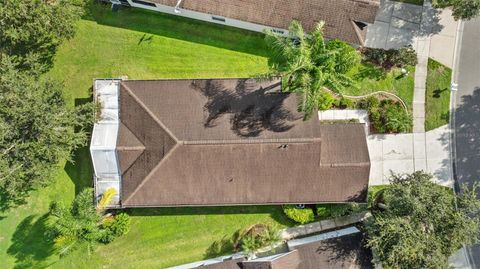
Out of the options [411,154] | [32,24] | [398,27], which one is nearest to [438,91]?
[411,154]

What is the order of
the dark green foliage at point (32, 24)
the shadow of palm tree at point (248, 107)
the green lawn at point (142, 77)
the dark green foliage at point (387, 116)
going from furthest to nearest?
the green lawn at point (142, 77)
the dark green foliage at point (387, 116)
the shadow of palm tree at point (248, 107)
the dark green foliage at point (32, 24)

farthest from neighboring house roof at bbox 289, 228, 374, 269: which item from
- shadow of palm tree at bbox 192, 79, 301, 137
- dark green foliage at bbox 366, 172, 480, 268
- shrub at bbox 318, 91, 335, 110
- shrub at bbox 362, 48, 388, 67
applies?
shrub at bbox 362, 48, 388, 67

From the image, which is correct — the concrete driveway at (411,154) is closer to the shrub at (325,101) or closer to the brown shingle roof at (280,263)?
the shrub at (325,101)

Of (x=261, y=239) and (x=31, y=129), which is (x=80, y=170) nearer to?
(x=31, y=129)

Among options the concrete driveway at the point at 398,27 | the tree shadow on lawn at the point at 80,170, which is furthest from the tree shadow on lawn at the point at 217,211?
the concrete driveway at the point at 398,27

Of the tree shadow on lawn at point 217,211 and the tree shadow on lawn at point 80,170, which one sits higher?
the tree shadow on lawn at point 80,170

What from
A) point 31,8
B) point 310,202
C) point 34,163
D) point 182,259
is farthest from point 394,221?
point 31,8
